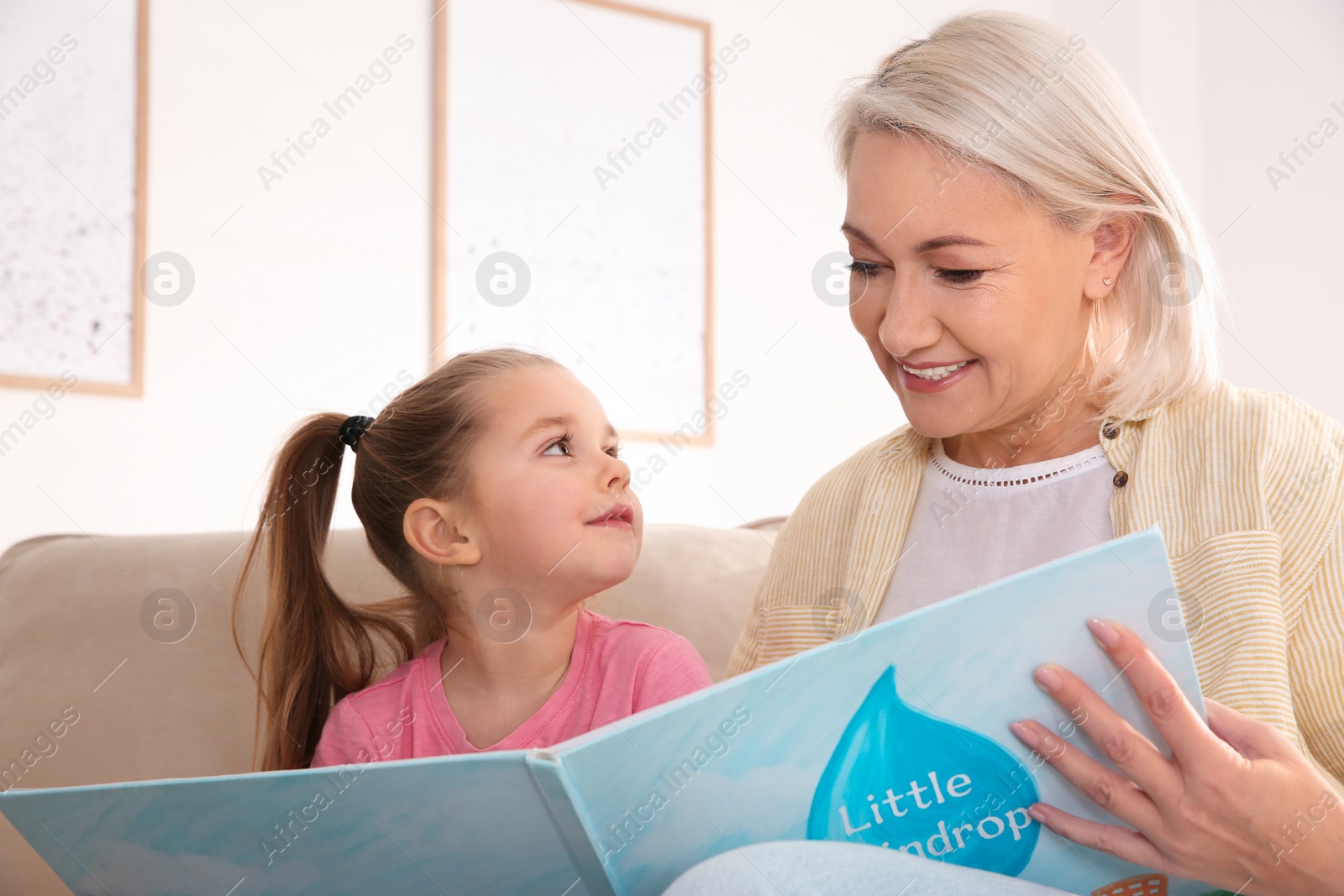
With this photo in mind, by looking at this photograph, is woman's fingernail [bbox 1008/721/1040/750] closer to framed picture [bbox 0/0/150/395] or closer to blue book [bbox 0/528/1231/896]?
blue book [bbox 0/528/1231/896]

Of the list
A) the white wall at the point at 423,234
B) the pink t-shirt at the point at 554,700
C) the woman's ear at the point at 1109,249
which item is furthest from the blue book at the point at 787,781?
the white wall at the point at 423,234

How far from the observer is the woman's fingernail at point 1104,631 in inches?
27.5

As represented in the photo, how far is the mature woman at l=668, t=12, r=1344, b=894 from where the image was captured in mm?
1025

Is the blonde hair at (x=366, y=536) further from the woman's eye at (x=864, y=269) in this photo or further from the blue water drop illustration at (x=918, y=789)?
the blue water drop illustration at (x=918, y=789)

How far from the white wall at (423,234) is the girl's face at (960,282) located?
4.63 ft

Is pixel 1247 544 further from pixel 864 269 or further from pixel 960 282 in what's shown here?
pixel 864 269

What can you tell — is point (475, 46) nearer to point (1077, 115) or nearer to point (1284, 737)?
point (1077, 115)

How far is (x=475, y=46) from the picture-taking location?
3006 mm

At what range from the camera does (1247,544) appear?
40.9 inches

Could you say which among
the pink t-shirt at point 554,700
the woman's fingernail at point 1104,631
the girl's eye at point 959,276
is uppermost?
the girl's eye at point 959,276

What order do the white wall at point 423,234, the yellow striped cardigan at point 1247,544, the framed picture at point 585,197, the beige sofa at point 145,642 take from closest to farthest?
the yellow striped cardigan at point 1247,544
the beige sofa at point 145,642
the white wall at point 423,234
the framed picture at point 585,197

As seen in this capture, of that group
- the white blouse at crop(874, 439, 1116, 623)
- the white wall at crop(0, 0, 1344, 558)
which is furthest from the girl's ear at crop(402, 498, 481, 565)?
the white wall at crop(0, 0, 1344, 558)

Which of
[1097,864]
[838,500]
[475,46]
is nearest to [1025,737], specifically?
[1097,864]

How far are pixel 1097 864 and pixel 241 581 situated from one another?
1.11m
